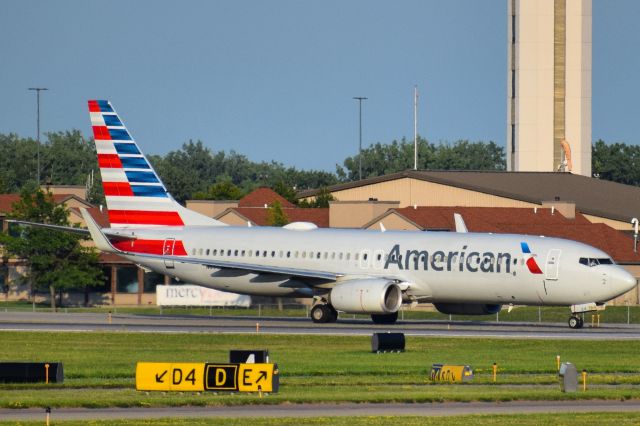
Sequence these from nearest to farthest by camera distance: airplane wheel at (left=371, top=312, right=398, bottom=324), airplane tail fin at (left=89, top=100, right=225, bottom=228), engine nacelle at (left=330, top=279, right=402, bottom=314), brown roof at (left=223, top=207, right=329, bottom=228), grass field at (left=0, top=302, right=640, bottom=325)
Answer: engine nacelle at (left=330, top=279, right=402, bottom=314)
airplane wheel at (left=371, top=312, right=398, bottom=324)
airplane tail fin at (left=89, top=100, right=225, bottom=228)
grass field at (left=0, top=302, right=640, bottom=325)
brown roof at (left=223, top=207, right=329, bottom=228)

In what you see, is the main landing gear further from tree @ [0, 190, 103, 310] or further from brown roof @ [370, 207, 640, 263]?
tree @ [0, 190, 103, 310]

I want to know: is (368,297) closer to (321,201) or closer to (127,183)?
(127,183)

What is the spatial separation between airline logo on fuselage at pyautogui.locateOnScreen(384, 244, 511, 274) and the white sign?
2498 cm

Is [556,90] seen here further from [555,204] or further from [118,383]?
[118,383]

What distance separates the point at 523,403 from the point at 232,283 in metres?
35.7

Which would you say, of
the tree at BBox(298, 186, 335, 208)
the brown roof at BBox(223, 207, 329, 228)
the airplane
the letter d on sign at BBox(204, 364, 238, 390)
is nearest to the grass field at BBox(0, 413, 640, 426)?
the letter d on sign at BBox(204, 364, 238, 390)

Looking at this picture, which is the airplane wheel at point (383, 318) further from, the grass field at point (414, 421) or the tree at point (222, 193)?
the tree at point (222, 193)

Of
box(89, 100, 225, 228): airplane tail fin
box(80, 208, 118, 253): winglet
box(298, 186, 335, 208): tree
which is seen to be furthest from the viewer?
box(298, 186, 335, 208): tree

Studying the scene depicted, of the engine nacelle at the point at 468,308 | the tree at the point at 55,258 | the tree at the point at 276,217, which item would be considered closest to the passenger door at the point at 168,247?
the engine nacelle at the point at 468,308

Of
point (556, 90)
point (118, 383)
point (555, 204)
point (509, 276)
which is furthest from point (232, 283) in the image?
point (556, 90)

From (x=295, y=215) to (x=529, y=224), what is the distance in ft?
67.2

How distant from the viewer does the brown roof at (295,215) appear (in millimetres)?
114250

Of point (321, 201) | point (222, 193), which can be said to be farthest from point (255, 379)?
point (222, 193)

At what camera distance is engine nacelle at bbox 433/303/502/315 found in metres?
67.5
